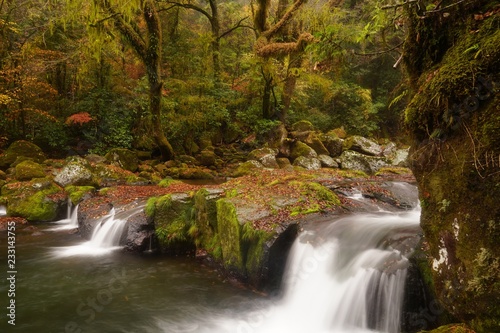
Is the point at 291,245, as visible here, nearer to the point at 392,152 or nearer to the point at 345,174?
the point at 345,174

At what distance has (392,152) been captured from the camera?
16.6m

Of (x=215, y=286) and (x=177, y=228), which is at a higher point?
(x=177, y=228)

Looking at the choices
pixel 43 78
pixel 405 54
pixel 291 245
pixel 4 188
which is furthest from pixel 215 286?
pixel 43 78

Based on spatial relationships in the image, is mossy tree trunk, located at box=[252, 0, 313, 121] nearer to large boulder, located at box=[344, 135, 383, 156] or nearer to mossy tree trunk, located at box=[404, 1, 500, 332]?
large boulder, located at box=[344, 135, 383, 156]

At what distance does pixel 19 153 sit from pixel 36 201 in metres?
5.16

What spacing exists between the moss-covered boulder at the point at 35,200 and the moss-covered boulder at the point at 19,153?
3.43m

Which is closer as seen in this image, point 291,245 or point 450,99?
point 450,99

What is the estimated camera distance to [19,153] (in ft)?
45.2

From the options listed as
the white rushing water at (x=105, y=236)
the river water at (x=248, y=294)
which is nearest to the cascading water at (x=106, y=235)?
the white rushing water at (x=105, y=236)

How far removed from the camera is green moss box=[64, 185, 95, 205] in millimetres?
10281

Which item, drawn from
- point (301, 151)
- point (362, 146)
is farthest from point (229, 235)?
point (362, 146)

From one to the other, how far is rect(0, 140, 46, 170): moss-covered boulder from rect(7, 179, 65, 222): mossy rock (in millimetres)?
3891

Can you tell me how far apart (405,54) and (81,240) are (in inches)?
332

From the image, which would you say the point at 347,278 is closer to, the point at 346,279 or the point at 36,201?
the point at 346,279
